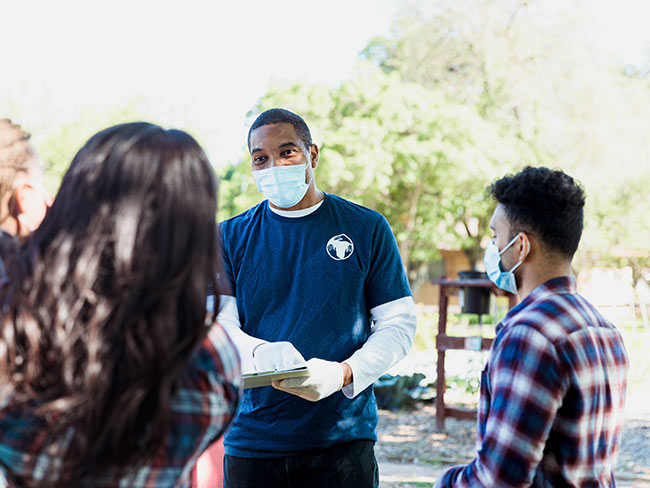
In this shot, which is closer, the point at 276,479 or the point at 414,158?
the point at 276,479

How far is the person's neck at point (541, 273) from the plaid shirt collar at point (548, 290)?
2 centimetres

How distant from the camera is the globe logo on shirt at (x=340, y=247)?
2680 mm

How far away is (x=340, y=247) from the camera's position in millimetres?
2693

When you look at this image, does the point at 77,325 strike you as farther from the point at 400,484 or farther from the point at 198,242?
the point at 400,484

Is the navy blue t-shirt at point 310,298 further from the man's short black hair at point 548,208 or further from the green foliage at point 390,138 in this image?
the green foliage at point 390,138

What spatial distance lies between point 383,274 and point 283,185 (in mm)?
513

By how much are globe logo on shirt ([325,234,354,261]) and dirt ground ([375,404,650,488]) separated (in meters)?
3.86

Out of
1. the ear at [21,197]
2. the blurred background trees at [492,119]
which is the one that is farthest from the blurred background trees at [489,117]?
the ear at [21,197]

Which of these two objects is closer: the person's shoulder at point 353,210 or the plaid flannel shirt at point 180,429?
the plaid flannel shirt at point 180,429

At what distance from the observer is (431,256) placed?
23016mm

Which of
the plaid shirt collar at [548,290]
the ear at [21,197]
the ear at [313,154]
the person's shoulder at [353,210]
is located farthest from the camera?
the ear at [313,154]

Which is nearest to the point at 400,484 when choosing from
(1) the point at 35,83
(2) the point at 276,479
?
(2) the point at 276,479

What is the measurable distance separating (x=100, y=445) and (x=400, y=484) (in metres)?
5.20

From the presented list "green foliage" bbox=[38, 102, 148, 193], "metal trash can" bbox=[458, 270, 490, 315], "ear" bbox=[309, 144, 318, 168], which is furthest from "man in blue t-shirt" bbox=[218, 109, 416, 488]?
"green foliage" bbox=[38, 102, 148, 193]
